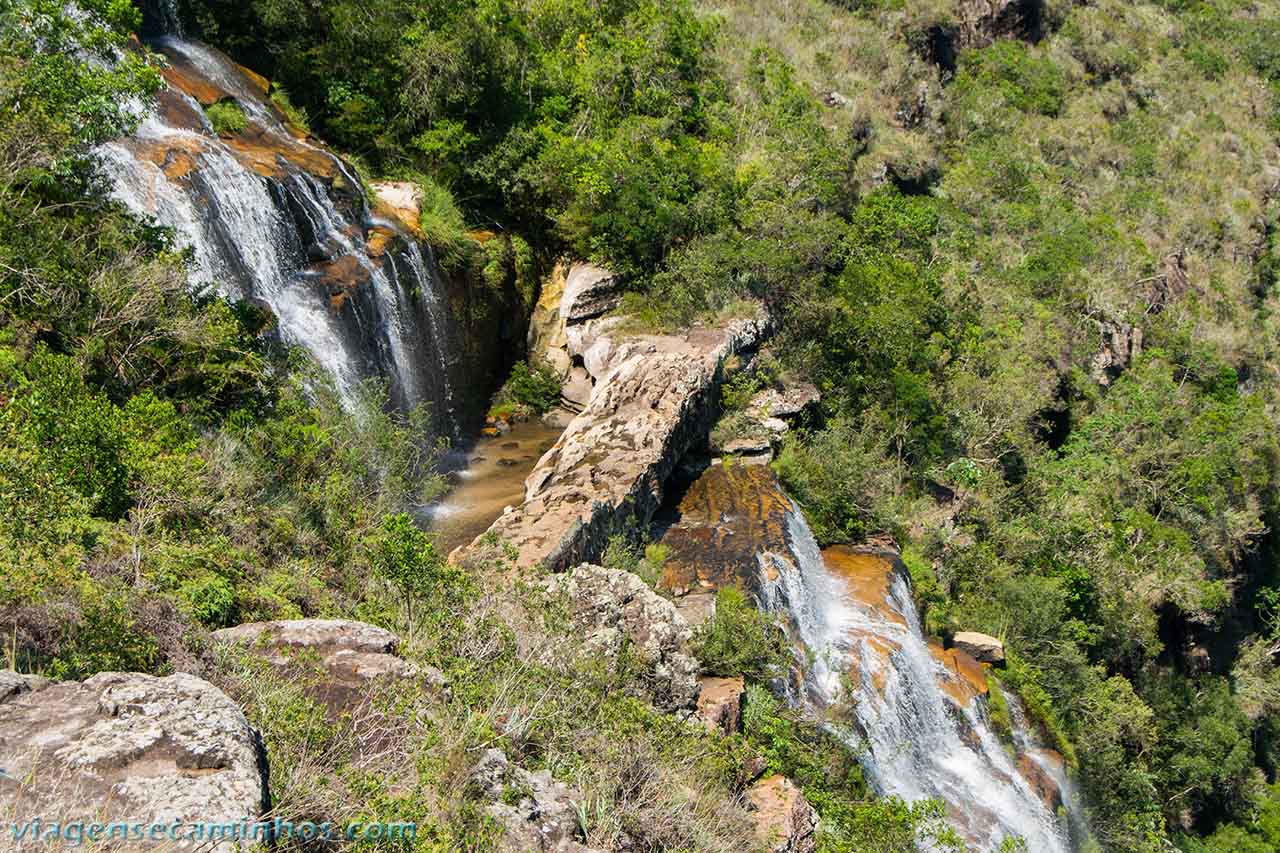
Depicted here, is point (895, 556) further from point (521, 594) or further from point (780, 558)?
point (521, 594)

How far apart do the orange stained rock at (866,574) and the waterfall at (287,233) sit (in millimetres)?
7009

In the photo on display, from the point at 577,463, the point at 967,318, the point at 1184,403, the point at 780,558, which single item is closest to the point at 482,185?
the point at 577,463

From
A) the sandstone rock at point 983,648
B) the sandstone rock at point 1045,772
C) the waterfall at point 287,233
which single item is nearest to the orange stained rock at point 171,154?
the waterfall at point 287,233

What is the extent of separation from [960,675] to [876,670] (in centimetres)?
225

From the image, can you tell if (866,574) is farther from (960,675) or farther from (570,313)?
(570,313)

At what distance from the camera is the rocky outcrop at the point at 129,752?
3.74 meters

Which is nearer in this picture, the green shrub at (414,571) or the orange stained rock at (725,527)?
the green shrub at (414,571)

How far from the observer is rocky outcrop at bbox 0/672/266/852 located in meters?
3.74

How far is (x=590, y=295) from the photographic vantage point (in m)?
17.7

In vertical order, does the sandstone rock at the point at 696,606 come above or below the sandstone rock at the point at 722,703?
below

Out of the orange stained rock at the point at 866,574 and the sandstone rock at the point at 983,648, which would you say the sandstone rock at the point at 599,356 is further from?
the sandstone rock at the point at 983,648

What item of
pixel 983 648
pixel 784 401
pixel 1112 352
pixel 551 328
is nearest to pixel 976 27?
pixel 1112 352

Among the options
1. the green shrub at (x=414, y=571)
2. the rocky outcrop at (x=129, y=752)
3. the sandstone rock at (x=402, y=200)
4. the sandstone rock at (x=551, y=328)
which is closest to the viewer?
the rocky outcrop at (x=129, y=752)

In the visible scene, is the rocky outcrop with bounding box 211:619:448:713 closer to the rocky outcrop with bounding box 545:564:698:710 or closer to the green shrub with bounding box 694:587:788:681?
the rocky outcrop with bounding box 545:564:698:710
